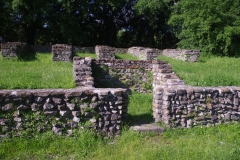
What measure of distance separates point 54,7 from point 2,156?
23.7 metres

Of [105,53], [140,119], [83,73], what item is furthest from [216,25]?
[140,119]

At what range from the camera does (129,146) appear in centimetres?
445

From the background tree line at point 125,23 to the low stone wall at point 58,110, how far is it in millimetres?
14278

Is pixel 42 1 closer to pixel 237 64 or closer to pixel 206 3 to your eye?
pixel 206 3

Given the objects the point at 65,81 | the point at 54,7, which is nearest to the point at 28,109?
the point at 65,81

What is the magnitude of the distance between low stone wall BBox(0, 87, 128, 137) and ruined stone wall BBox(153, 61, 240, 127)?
1.08 metres

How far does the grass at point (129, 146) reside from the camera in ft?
13.5

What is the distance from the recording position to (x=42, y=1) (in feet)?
72.8

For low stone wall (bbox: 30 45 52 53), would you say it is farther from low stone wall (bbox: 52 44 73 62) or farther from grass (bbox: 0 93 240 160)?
grass (bbox: 0 93 240 160)

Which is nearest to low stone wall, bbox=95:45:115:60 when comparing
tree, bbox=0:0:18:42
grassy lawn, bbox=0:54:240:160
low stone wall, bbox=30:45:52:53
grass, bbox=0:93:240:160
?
low stone wall, bbox=30:45:52:53

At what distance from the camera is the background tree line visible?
17.1 m

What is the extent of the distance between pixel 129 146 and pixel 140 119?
139 centimetres

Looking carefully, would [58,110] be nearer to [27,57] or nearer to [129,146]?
[129,146]

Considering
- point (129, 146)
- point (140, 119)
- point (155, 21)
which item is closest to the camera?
point (129, 146)
